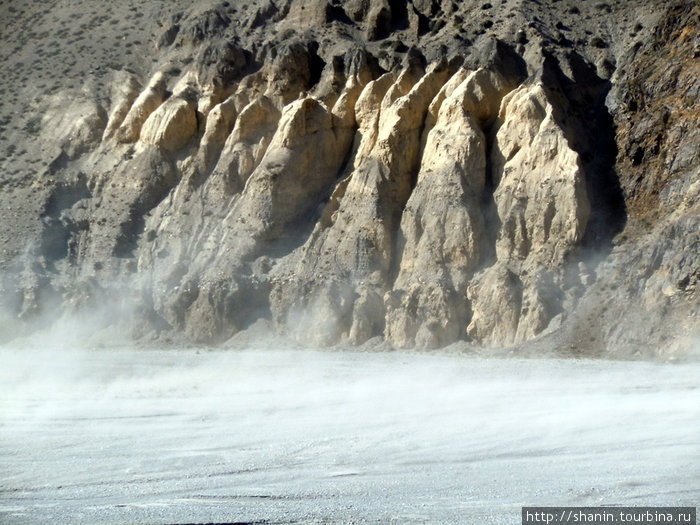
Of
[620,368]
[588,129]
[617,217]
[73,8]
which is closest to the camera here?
[620,368]

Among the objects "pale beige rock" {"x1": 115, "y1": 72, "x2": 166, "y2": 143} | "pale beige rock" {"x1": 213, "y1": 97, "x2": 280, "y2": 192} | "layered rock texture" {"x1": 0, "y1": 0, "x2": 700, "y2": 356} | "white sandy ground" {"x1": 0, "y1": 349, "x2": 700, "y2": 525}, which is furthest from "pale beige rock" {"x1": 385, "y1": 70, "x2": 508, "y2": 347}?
"pale beige rock" {"x1": 115, "y1": 72, "x2": 166, "y2": 143}

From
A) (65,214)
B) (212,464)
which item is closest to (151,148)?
(65,214)

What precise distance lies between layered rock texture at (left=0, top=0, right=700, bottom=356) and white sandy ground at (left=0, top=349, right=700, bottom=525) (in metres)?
4.62

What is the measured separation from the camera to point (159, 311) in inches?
1367

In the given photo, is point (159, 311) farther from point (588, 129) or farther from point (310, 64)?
point (588, 129)

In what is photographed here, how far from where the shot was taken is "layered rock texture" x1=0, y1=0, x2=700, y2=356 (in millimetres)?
29328

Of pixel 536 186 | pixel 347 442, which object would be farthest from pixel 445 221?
pixel 347 442

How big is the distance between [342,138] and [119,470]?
82.0 feet

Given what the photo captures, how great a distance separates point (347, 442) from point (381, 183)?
19.0 m

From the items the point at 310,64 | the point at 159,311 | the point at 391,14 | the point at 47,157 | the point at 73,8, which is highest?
the point at 73,8

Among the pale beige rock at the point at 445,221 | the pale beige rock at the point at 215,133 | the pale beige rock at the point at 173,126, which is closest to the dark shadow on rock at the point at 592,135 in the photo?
the pale beige rock at the point at 445,221

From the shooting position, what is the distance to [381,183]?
33656mm

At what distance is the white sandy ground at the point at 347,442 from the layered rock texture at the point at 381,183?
4.62 m

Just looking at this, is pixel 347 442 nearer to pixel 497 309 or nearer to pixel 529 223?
pixel 497 309
